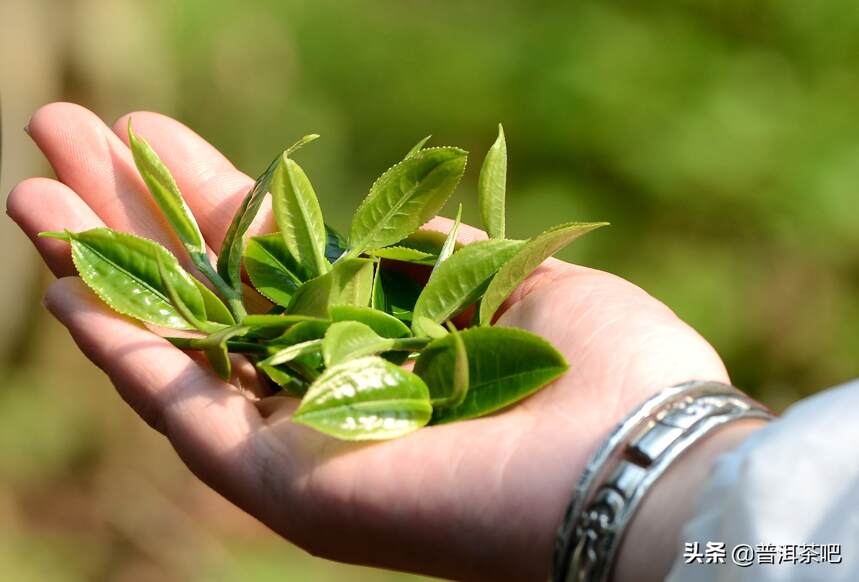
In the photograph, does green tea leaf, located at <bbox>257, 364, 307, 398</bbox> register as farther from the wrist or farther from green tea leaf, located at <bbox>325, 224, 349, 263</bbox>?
the wrist

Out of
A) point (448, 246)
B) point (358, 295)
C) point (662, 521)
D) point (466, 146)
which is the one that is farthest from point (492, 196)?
point (466, 146)

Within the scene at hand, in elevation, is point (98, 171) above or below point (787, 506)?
above

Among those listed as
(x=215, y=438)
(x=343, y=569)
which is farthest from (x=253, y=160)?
(x=215, y=438)

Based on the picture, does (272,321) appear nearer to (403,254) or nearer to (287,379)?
(287,379)

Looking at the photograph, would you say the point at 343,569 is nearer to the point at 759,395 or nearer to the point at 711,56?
the point at 759,395

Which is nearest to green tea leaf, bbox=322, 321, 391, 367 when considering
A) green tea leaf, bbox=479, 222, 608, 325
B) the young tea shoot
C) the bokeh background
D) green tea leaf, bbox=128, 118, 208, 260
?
the young tea shoot
